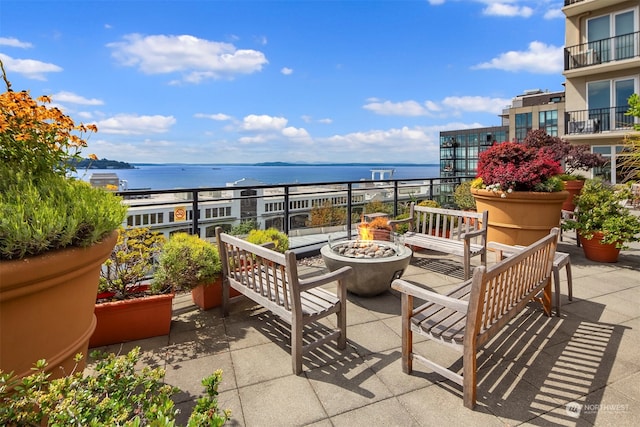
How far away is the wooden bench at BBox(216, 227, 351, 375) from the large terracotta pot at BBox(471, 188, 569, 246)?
9.94 ft

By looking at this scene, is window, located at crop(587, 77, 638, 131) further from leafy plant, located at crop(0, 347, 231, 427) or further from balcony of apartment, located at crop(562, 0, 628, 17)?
leafy plant, located at crop(0, 347, 231, 427)

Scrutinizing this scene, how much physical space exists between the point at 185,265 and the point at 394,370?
1829 millimetres

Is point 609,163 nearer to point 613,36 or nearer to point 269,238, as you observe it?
point 613,36

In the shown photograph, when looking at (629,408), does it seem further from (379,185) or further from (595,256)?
(379,185)

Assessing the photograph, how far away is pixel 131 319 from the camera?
2.52 metres

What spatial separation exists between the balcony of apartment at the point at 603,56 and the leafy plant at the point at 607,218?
461 inches

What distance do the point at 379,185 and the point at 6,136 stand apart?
16.3ft

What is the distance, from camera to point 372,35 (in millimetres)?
12641

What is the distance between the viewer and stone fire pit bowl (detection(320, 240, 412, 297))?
10.5ft

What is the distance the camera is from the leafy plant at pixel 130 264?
2.64 m

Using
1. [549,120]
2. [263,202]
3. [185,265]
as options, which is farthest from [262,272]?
[549,120]

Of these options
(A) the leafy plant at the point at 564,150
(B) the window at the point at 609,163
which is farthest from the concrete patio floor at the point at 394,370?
(B) the window at the point at 609,163

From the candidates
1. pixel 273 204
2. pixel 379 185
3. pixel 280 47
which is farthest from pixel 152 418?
pixel 280 47

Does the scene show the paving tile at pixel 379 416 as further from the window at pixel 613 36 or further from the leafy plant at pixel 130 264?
the window at pixel 613 36
